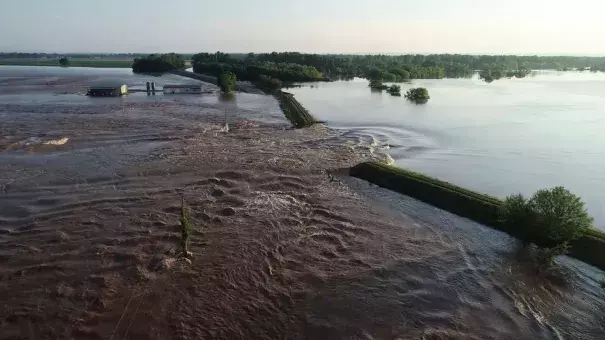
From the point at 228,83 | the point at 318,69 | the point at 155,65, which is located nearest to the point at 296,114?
the point at 228,83

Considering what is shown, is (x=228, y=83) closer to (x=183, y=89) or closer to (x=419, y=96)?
(x=183, y=89)

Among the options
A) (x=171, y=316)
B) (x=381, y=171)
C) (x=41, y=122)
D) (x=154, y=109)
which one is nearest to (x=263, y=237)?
(x=171, y=316)

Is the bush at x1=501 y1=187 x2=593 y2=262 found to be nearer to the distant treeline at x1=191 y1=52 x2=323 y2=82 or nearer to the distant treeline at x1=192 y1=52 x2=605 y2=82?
the distant treeline at x1=191 y1=52 x2=323 y2=82

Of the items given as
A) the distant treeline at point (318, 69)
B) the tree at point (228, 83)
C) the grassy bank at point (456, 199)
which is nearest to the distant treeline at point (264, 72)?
the distant treeline at point (318, 69)

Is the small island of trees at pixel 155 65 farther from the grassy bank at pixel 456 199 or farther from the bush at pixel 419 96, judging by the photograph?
the grassy bank at pixel 456 199

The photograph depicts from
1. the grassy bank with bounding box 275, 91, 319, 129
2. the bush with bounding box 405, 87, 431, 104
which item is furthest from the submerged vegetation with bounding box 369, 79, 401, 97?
the grassy bank with bounding box 275, 91, 319, 129

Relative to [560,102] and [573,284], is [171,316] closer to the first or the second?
[573,284]
